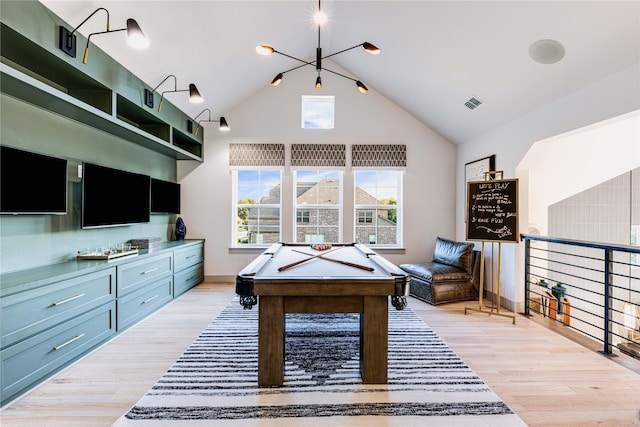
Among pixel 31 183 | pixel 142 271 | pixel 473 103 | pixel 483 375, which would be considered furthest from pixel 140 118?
pixel 483 375

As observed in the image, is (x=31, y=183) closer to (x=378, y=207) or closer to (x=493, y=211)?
(x=378, y=207)

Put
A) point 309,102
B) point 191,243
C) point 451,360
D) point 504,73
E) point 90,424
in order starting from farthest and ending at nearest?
point 309,102
point 191,243
point 504,73
point 451,360
point 90,424

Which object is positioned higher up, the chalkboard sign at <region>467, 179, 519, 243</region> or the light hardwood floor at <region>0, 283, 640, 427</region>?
the chalkboard sign at <region>467, 179, 519, 243</region>

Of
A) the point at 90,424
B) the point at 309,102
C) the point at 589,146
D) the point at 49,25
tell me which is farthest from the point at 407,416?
the point at 309,102

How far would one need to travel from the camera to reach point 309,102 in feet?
15.5

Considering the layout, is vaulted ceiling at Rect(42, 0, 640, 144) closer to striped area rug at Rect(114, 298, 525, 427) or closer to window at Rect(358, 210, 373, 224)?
window at Rect(358, 210, 373, 224)

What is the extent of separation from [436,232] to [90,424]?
15.2ft

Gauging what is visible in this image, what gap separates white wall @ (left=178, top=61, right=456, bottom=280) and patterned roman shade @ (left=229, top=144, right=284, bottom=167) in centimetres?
10

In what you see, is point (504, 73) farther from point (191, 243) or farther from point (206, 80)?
point (191, 243)

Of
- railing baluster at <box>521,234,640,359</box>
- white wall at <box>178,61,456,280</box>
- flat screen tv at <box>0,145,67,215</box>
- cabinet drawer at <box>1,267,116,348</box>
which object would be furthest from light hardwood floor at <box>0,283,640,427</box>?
white wall at <box>178,61,456,280</box>

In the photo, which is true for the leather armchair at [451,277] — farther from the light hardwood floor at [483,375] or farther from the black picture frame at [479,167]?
the black picture frame at [479,167]

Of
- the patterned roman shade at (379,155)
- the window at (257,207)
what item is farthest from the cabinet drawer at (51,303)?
the patterned roman shade at (379,155)

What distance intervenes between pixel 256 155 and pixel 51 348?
3.37 meters

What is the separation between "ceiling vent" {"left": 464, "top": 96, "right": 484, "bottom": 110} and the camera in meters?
3.48
